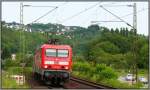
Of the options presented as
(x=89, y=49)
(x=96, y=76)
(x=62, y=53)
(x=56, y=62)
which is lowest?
(x=96, y=76)

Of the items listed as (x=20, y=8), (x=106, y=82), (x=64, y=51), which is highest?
(x=20, y=8)

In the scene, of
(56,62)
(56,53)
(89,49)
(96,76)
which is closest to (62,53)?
(56,53)

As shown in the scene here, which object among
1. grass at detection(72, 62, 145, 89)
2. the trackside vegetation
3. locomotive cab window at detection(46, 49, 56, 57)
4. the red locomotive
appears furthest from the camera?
the trackside vegetation

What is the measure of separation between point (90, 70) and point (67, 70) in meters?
10.7

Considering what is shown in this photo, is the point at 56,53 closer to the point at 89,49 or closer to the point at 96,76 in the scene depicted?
the point at 96,76

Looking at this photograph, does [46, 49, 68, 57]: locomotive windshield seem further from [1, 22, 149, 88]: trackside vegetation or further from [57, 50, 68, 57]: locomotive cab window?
[1, 22, 149, 88]: trackside vegetation

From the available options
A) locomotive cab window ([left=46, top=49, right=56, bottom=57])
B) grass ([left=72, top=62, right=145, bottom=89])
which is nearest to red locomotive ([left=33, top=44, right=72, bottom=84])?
locomotive cab window ([left=46, top=49, right=56, bottom=57])

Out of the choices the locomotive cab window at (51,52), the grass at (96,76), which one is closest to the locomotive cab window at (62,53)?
the locomotive cab window at (51,52)

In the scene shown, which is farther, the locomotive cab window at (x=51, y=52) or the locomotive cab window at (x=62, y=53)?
the locomotive cab window at (x=51, y=52)

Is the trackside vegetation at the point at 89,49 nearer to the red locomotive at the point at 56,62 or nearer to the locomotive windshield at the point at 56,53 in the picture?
the red locomotive at the point at 56,62

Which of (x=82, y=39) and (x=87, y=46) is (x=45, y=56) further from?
(x=87, y=46)

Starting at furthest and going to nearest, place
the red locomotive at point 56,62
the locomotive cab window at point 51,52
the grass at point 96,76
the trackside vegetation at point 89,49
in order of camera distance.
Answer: the trackside vegetation at point 89,49 < the grass at point 96,76 < the locomotive cab window at point 51,52 < the red locomotive at point 56,62

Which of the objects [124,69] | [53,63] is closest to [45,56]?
[53,63]

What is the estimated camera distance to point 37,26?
137 ft
